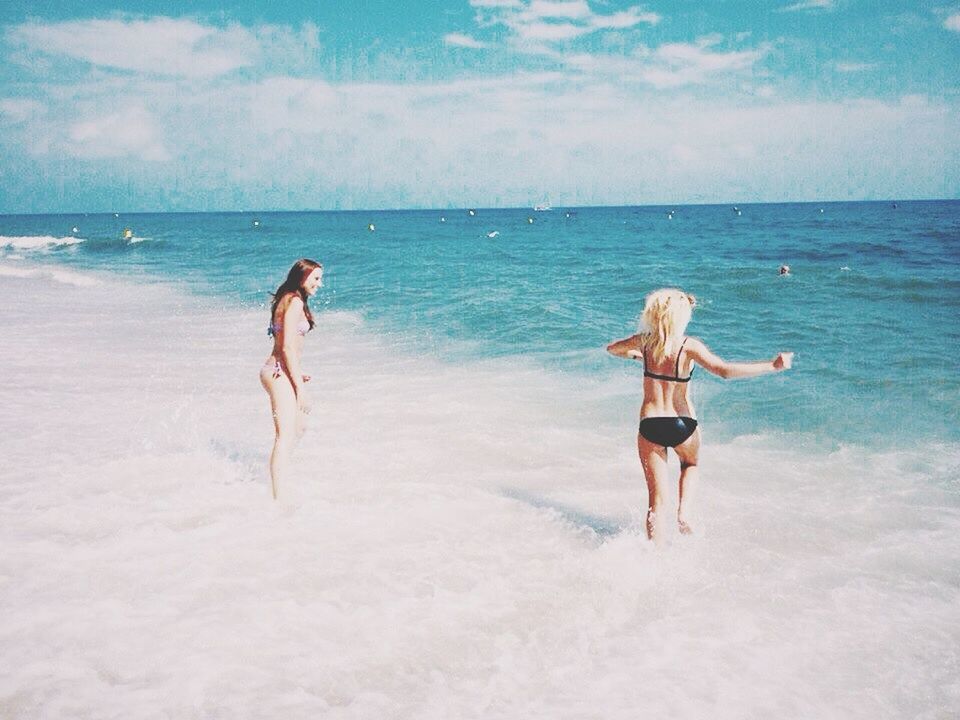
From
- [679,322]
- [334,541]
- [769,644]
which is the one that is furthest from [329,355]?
[769,644]

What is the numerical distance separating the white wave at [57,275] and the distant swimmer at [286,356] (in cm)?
2090

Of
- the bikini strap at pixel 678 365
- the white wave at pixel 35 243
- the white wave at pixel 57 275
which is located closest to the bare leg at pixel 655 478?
the bikini strap at pixel 678 365

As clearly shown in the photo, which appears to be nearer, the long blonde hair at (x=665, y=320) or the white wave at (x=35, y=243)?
the long blonde hair at (x=665, y=320)

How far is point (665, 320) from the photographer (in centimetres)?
433

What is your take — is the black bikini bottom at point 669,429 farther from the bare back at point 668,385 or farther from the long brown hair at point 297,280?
the long brown hair at point 297,280

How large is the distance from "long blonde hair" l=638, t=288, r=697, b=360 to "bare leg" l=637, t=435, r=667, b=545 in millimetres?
670

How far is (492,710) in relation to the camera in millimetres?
3219

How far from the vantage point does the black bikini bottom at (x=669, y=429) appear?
179 inches

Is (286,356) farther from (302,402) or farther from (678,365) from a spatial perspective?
(678,365)

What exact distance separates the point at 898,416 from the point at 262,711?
7.88m

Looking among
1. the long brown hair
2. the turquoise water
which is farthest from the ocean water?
the long brown hair

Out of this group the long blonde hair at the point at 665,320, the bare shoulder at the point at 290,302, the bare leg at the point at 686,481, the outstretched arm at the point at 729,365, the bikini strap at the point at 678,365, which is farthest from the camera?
the bare shoulder at the point at 290,302

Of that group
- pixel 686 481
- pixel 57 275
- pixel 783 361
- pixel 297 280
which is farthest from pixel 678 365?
pixel 57 275

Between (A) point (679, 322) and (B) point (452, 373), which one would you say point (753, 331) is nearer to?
(B) point (452, 373)
